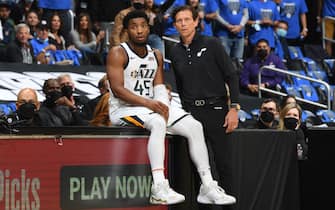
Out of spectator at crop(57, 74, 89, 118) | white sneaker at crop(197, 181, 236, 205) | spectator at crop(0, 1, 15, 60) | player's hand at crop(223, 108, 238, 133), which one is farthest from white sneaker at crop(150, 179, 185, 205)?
spectator at crop(0, 1, 15, 60)

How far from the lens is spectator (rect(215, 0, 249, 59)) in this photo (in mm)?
18266

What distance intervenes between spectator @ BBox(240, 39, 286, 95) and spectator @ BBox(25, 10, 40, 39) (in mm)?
4018

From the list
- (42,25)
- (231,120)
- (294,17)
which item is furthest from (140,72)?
(294,17)

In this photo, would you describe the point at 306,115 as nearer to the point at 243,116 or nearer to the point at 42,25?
the point at 243,116

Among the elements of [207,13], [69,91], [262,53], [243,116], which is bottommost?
[243,116]

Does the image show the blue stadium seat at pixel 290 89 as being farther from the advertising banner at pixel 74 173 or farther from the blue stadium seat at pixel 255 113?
the advertising banner at pixel 74 173

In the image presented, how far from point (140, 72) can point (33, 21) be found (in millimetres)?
7249

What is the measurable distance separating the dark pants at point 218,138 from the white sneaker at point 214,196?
13.3 inches

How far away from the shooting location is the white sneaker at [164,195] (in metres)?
8.41

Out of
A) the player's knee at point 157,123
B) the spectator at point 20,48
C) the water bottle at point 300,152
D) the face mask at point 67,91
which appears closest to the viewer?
the player's knee at point 157,123

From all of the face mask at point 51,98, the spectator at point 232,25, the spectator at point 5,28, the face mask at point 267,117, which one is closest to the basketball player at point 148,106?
the face mask at point 51,98

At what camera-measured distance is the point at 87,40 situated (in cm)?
1673

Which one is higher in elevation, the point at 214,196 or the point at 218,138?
the point at 218,138

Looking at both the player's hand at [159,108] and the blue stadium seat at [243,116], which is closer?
the player's hand at [159,108]
